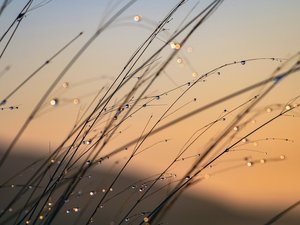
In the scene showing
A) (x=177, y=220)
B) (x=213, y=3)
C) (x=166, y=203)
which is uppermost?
(x=177, y=220)

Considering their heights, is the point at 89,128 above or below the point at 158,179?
above

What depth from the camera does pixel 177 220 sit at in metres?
6.43

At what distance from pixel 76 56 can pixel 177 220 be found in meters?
5.51

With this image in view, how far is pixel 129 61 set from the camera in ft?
4.49

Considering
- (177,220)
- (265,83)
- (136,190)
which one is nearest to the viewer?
(265,83)

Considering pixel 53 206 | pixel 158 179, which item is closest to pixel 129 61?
pixel 158 179

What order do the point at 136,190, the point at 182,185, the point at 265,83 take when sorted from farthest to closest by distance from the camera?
the point at 136,190 → the point at 182,185 → the point at 265,83

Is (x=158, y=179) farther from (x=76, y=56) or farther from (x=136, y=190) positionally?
(x=76, y=56)

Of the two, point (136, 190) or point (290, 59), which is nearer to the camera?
point (290, 59)

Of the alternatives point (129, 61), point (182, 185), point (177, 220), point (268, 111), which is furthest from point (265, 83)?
point (177, 220)

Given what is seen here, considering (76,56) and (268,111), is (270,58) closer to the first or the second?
(268,111)

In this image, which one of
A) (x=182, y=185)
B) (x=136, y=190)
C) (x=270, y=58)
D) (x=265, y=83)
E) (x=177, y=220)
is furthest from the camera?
(x=177, y=220)

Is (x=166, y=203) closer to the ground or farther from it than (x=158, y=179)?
Answer: closer to the ground

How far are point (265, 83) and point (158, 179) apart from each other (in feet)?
1.56
